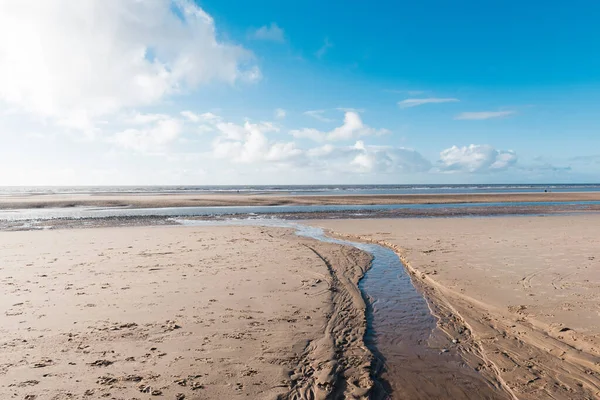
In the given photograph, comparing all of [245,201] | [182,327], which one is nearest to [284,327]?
[182,327]

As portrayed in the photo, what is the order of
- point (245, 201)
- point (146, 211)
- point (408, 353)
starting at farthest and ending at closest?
point (245, 201), point (146, 211), point (408, 353)

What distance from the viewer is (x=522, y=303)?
9344 mm

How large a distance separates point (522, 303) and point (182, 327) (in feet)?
31.1

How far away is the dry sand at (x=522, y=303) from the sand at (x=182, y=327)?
106 inches

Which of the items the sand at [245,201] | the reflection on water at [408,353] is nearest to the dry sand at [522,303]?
the reflection on water at [408,353]

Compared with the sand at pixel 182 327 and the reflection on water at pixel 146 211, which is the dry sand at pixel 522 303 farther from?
the reflection on water at pixel 146 211

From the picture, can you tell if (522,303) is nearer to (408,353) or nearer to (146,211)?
(408,353)

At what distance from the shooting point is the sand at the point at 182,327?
5.74m

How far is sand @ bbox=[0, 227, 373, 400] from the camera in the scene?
18.8 ft

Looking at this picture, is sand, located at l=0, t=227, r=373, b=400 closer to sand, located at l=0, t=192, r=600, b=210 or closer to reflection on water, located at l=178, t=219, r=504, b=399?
reflection on water, located at l=178, t=219, r=504, b=399

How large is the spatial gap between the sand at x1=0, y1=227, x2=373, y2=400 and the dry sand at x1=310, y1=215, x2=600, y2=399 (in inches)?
106

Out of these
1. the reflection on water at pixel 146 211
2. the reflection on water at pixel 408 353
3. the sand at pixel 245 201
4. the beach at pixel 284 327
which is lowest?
the reflection on water at pixel 408 353

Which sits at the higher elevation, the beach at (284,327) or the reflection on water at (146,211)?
the reflection on water at (146,211)

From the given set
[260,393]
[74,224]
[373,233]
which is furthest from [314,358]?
[74,224]
